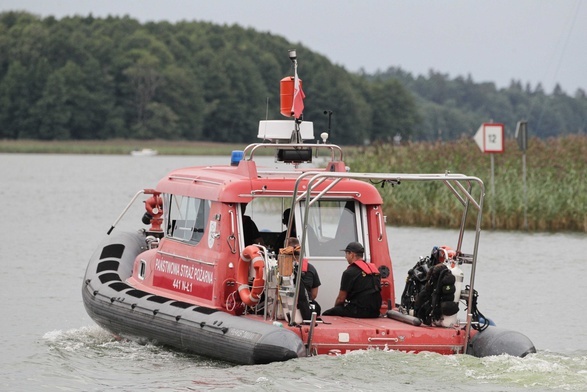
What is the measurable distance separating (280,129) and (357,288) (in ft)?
7.34

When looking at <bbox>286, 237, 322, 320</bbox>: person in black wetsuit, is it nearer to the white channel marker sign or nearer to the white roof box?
the white roof box

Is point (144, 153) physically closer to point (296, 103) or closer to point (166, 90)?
point (166, 90)

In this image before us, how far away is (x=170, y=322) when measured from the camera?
1333 centimetres

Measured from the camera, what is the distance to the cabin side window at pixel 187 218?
13.9 meters

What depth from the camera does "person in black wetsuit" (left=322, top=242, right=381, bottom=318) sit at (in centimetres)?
1301

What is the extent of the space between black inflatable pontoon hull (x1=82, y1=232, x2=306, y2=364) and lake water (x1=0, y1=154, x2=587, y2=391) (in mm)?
168

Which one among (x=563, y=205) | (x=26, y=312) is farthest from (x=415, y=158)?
(x=26, y=312)

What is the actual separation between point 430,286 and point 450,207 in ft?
47.5

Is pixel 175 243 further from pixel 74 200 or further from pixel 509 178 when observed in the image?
pixel 74 200

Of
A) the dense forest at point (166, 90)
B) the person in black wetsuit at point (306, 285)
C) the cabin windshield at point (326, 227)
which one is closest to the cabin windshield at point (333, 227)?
the cabin windshield at point (326, 227)

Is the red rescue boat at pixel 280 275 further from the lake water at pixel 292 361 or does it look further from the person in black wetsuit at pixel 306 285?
the lake water at pixel 292 361

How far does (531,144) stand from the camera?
30938 millimetres

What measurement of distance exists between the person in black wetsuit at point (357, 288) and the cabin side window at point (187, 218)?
5.53 feet

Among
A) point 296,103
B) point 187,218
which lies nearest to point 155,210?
point 187,218
